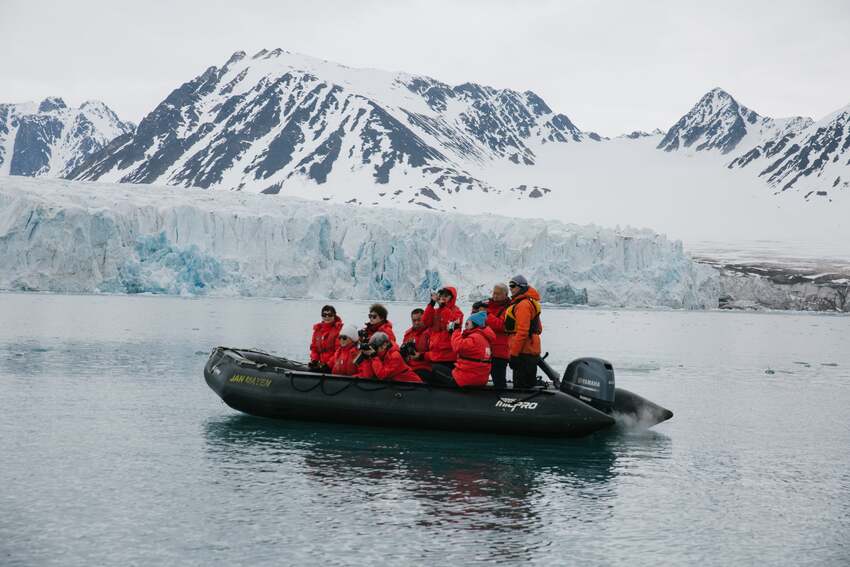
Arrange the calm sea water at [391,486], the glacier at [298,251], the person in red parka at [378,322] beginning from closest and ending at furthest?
the calm sea water at [391,486] < the person in red parka at [378,322] < the glacier at [298,251]

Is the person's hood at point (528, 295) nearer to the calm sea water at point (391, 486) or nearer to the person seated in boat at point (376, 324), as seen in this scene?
the person seated in boat at point (376, 324)

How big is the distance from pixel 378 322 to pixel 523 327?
1.84 metres

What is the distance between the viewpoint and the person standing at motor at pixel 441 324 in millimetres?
11352

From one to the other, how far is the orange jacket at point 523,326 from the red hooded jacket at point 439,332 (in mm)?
745

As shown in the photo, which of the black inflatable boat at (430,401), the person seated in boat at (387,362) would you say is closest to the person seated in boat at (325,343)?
the black inflatable boat at (430,401)

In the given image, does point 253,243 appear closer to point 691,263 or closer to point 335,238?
point 335,238

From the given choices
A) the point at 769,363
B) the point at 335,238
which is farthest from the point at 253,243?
the point at 769,363

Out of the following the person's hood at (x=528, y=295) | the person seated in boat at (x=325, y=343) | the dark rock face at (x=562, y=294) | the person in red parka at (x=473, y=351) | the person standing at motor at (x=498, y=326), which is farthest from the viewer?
the dark rock face at (x=562, y=294)

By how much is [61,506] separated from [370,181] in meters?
181

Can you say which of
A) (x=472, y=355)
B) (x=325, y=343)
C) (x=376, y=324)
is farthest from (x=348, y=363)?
(x=472, y=355)

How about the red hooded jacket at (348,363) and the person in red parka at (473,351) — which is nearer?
the person in red parka at (473,351)

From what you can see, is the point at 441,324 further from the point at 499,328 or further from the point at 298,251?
the point at 298,251

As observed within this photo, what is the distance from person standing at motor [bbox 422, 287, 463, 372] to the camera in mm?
11352

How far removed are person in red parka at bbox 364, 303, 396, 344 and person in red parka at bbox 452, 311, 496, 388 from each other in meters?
0.94
